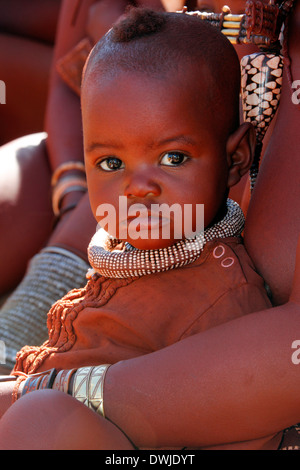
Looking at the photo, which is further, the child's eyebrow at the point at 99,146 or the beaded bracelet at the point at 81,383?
the child's eyebrow at the point at 99,146

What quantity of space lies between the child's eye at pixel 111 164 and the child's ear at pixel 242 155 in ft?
0.62

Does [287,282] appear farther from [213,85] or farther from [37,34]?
[37,34]

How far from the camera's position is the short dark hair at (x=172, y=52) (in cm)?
109

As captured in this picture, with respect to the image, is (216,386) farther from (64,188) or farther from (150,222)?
(64,188)

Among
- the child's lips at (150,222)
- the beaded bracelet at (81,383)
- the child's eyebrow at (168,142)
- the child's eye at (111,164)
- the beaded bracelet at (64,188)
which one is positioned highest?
the child's eyebrow at (168,142)

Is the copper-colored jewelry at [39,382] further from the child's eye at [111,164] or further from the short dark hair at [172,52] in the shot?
the short dark hair at [172,52]

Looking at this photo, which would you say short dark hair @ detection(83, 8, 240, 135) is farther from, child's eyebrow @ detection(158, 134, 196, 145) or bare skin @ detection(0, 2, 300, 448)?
bare skin @ detection(0, 2, 300, 448)

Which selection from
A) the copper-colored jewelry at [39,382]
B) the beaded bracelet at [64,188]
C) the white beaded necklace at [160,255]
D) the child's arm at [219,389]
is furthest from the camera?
the beaded bracelet at [64,188]

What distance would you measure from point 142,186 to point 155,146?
0.23 feet

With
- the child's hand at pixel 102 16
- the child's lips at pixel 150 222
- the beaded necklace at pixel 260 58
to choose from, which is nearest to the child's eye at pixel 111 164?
the child's lips at pixel 150 222

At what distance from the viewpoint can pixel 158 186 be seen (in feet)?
3.52

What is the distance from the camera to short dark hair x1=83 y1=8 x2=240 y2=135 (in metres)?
1.09

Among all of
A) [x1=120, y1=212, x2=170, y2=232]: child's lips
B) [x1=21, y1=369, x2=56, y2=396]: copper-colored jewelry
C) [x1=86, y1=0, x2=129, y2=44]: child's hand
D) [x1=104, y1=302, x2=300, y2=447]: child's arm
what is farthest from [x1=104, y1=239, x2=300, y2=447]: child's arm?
[x1=86, y1=0, x2=129, y2=44]: child's hand

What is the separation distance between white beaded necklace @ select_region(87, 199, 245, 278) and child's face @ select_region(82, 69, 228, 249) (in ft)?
0.07
